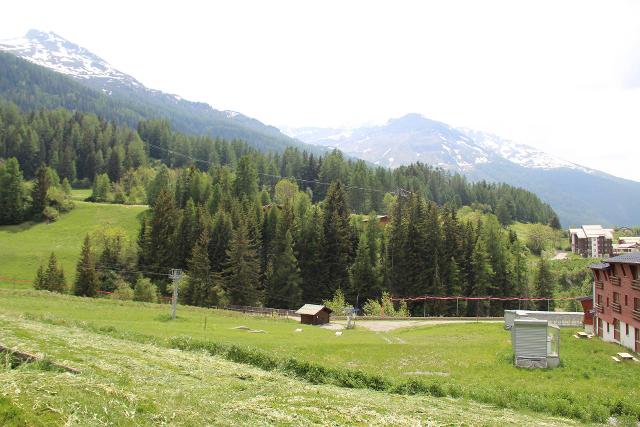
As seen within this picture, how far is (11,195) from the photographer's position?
124 meters

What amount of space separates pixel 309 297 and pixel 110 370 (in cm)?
8697

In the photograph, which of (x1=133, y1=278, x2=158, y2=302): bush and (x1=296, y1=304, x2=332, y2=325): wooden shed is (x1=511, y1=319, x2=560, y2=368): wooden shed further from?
(x1=133, y1=278, x2=158, y2=302): bush

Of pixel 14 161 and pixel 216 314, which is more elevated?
pixel 14 161

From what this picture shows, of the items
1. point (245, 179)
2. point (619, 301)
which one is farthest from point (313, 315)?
point (245, 179)

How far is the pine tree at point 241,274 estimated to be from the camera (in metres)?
94.2

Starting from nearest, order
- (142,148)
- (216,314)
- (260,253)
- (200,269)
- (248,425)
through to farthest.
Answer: (248,425) < (216,314) < (200,269) < (260,253) < (142,148)

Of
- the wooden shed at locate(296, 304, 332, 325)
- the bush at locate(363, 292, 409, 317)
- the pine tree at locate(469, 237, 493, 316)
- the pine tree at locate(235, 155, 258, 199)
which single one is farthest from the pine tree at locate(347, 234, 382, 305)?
the pine tree at locate(235, 155, 258, 199)

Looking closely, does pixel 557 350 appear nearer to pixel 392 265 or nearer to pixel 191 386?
pixel 191 386

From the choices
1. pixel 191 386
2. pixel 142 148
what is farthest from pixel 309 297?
pixel 142 148

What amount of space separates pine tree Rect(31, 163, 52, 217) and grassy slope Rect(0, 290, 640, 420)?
249 ft

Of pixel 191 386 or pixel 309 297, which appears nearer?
pixel 191 386

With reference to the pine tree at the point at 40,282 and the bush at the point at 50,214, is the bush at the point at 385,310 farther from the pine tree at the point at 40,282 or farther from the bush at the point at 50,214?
the bush at the point at 50,214

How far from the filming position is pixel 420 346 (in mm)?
46500

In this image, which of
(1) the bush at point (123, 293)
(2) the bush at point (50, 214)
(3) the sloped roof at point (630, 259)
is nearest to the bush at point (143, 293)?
(1) the bush at point (123, 293)
